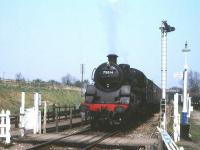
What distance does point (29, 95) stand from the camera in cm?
5116

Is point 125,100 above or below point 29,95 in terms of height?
below

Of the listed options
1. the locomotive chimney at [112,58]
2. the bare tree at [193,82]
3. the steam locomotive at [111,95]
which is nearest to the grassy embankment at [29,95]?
the steam locomotive at [111,95]

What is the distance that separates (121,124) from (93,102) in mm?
1690

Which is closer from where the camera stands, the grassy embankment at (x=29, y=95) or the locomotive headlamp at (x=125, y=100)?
the locomotive headlamp at (x=125, y=100)

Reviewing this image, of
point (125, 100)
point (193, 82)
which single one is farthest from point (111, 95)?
point (193, 82)

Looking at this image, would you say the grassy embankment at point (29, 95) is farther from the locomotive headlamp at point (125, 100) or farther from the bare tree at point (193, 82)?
the bare tree at point (193, 82)

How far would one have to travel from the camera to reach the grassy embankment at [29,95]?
4344cm

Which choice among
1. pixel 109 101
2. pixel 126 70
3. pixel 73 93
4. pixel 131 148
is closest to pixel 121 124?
pixel 109 101

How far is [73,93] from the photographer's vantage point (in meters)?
69.6

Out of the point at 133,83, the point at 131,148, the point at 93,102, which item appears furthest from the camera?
the point at 133,83

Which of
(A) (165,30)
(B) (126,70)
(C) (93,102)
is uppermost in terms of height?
(A) (165,30)

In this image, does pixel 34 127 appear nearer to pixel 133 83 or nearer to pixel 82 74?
pixel 133 83

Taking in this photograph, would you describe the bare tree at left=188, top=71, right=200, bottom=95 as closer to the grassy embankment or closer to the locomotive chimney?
the grassy embankment

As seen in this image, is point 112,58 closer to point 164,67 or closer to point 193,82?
point 164,67
